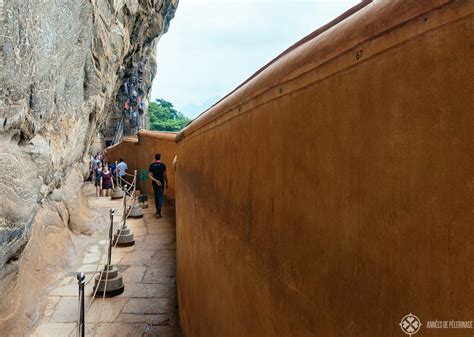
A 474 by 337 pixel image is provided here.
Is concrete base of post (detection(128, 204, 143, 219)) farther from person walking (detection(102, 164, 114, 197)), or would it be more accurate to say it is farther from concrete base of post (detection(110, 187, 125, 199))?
person walking (detection(102, 164, 114, 197))

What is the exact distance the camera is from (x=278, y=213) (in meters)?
1.50

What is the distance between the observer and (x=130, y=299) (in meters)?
5.17

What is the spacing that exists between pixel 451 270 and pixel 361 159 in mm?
339

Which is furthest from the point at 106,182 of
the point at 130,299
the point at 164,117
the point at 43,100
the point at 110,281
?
the point at 164,117

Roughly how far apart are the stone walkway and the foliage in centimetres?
3754

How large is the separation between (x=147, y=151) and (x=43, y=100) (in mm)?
6730

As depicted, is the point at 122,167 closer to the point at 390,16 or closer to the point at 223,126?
the point at 223,126

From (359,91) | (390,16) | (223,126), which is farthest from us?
(223,126)

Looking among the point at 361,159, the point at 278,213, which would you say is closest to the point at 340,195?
the point at 361,159

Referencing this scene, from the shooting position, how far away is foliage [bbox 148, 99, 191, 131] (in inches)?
1745

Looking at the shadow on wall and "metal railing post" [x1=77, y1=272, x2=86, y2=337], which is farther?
the shadow on wall

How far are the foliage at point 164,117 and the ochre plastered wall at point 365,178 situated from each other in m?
42.7

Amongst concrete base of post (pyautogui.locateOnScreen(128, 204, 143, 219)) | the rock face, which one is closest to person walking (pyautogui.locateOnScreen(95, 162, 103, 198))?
the rock face

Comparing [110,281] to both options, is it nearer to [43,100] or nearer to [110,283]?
[110,283]
